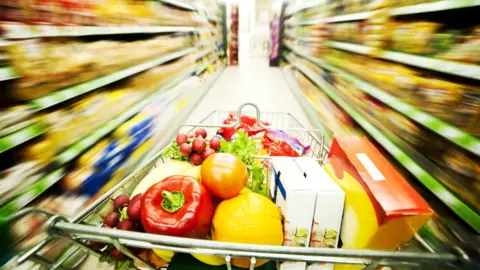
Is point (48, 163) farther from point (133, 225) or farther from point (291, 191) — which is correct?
point (291, 191)

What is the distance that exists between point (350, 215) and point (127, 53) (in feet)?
5.66

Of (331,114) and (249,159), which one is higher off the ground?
(249,159)

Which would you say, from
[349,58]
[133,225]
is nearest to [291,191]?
[133,225]

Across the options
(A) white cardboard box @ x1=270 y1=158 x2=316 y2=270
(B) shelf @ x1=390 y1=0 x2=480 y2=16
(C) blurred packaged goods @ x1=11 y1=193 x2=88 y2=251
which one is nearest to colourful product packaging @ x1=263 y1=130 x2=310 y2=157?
(A) white cardboard box @ x1=270 y1=158 x2=316 y2=270

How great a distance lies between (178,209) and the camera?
0.66 m

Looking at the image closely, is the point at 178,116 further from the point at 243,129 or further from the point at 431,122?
the point at 431,122

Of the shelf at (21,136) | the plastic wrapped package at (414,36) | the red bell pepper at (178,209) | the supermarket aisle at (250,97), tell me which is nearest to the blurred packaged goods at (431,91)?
the plastic wrapped package at (414,36)

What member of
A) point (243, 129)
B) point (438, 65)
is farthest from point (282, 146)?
point (438, 65)

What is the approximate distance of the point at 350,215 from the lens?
647 mm

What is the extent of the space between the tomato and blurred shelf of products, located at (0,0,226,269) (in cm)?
39

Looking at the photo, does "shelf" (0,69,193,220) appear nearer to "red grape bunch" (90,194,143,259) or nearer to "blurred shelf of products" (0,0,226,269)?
"blurred shelf of products" (0,0,226,269)

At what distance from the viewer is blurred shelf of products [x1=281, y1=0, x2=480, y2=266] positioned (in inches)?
31.5

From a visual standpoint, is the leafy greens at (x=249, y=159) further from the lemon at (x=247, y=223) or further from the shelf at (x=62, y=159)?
the shelf at (x=62, y=159)

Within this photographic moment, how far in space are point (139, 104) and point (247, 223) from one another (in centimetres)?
157
